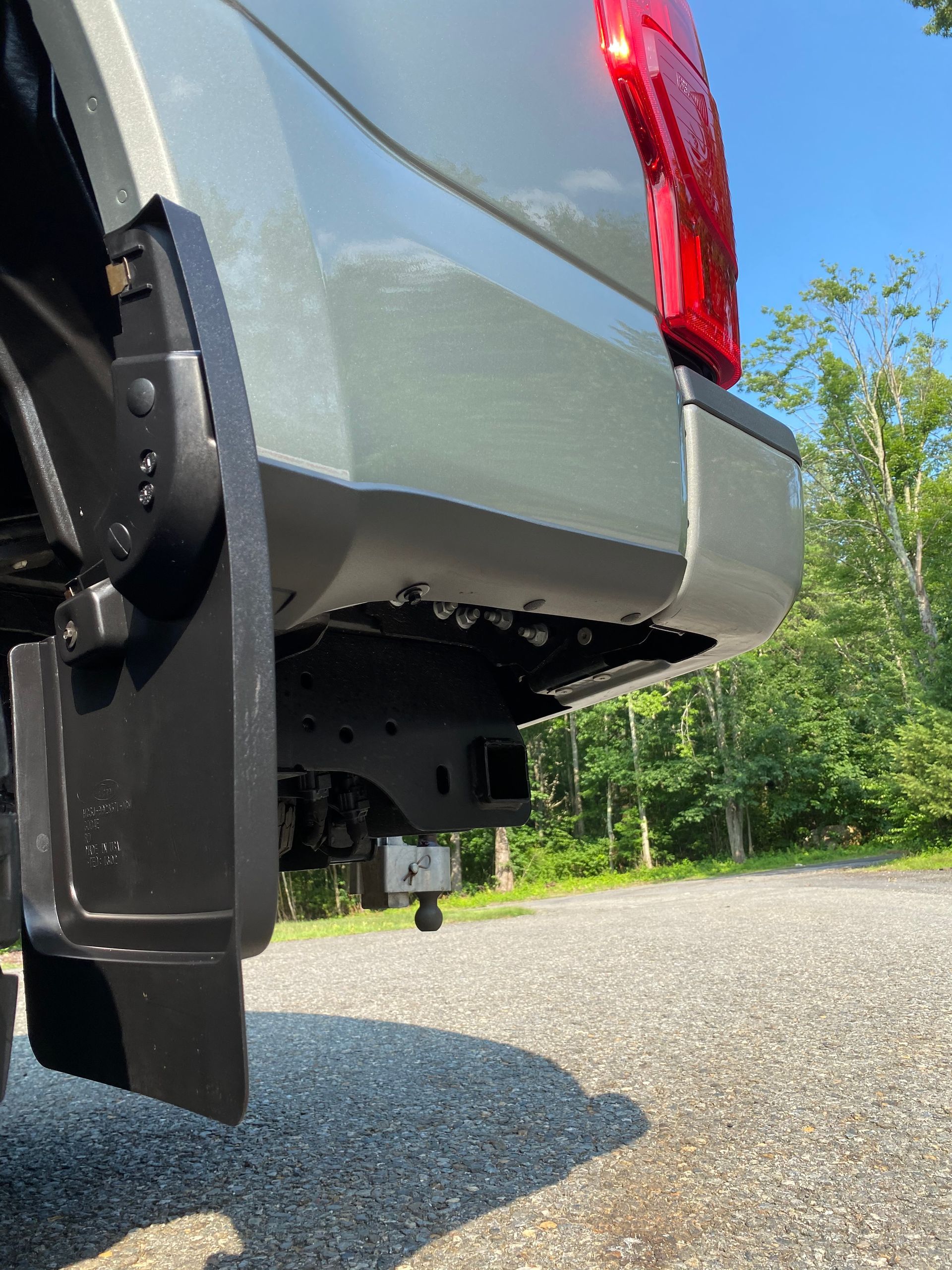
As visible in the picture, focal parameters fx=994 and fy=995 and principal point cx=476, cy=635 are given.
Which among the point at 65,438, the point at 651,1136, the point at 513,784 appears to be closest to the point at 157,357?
the point at 65,438

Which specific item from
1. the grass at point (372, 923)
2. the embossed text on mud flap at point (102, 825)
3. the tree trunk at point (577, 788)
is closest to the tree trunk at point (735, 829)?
the tree trunk at point (577, 788)

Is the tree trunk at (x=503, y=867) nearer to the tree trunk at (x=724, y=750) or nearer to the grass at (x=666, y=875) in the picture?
the grass at (x=666, y=875)

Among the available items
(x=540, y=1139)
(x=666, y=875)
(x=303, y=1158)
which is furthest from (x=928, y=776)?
(x=303, y=1158)

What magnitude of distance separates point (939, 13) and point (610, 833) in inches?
1042

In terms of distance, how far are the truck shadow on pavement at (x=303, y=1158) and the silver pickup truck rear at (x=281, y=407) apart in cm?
87

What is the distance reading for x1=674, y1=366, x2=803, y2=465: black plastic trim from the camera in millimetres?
1594

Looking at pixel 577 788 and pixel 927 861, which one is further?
pixel 577 788

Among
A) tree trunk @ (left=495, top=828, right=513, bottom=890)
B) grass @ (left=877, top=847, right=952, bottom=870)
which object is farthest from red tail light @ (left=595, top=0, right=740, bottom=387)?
tree trunk @ (left=495, top=828, right=513, bottom=890)

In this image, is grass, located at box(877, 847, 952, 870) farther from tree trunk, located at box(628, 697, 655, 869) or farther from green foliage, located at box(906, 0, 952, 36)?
tree trunk, located at box(628, 697, 655, 869)

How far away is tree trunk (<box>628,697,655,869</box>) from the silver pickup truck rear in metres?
29.2

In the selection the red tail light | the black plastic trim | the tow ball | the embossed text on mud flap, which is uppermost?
the red tail light

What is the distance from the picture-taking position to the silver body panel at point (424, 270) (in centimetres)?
109

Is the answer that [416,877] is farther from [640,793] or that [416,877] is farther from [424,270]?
[640,793]

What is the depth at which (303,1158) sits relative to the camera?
232 cm
